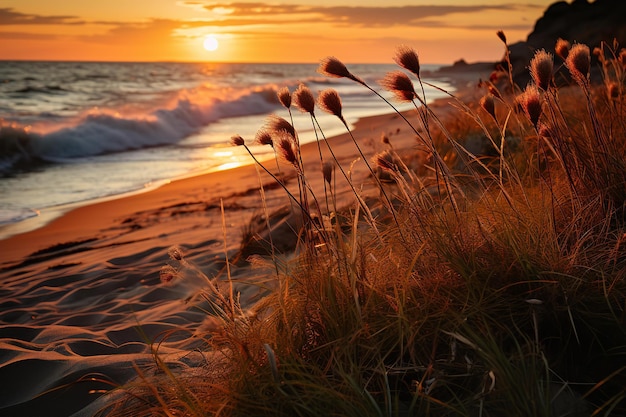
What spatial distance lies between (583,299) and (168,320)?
8.60ft

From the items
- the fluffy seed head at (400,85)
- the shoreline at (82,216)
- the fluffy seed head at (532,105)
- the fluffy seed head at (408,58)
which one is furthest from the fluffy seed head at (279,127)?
the shoreline at (82,216)

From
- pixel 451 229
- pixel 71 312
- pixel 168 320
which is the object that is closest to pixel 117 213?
pixel 71 312

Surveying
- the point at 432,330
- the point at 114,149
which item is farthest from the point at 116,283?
the point at 114,149

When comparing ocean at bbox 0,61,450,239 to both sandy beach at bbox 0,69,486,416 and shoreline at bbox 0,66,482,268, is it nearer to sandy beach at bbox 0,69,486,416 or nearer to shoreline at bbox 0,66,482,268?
shoreline at bbox 0,66,482,268

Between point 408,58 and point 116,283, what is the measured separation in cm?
356

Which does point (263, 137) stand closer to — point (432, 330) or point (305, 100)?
point (305, 100)

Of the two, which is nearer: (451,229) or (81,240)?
(451,229)

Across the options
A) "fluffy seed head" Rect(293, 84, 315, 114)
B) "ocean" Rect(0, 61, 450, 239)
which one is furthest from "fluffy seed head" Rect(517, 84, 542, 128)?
"ocean" Rect(0, 61, 450, 239)

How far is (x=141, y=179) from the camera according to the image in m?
10.4

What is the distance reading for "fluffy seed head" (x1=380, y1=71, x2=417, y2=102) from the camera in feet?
7.30

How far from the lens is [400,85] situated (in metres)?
2.23

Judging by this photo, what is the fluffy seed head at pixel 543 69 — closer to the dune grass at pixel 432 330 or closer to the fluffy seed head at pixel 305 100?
the dune grass at pixel 432 330

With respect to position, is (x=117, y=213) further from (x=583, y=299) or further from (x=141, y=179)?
(x=583, y=299)

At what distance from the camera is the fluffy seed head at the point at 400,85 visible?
2.23 meters
